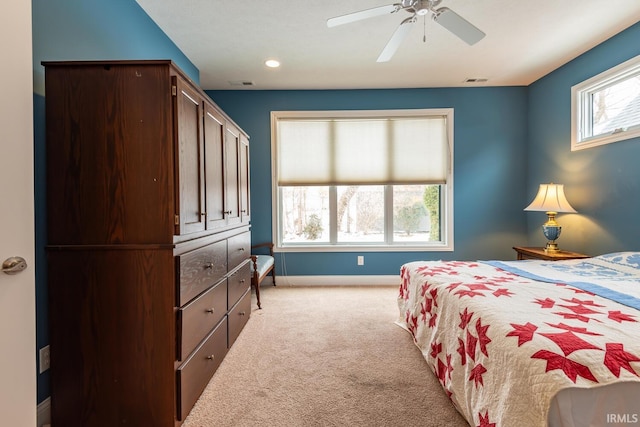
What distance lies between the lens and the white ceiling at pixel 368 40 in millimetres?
2416

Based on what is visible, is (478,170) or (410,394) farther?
(478,170)

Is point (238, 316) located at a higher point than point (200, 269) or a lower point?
lower

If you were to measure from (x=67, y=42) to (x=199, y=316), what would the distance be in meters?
1.76

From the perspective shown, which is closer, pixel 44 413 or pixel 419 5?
pixel 44 413

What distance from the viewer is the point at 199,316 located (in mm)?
1813

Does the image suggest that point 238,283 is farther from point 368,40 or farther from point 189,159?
point 368,40

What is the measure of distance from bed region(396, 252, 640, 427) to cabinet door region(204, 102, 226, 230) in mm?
1588

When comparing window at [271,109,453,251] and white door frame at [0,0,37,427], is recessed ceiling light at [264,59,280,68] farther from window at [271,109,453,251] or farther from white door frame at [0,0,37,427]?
white door frame at [0,0,37,427]

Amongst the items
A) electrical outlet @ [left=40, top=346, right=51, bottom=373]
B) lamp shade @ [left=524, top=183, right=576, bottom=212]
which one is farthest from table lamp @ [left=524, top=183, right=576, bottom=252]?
electrical outlet @ [left=40, top=346, right=51, bottom=373]

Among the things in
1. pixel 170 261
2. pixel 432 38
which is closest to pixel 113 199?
pixel 170 261

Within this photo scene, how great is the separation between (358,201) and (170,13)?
2921mm

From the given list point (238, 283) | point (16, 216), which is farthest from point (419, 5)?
point (238, 283)

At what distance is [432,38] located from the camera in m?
2.88

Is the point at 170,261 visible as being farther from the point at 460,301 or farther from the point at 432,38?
the point at 432,38
